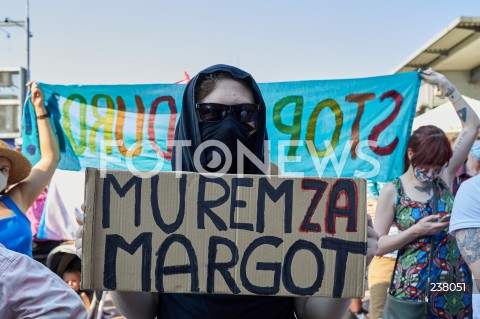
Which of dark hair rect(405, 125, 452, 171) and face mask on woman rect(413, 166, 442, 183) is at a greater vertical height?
dark hair rect(405, 125, 452, 171)

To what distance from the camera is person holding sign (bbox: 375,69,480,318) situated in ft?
8.79

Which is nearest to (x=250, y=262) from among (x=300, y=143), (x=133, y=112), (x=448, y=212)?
(x=448, y=212)

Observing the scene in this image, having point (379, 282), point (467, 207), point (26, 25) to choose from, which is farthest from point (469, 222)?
point (26, 25)

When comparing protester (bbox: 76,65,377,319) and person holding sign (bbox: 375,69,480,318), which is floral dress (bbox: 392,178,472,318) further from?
protester (bbox: 76,65,377,319)

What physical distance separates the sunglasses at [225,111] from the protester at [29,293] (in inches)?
28.0

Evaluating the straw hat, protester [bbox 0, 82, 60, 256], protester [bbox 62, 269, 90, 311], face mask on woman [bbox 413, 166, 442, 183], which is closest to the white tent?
face mask on woman [bbox 413, 166, 442, 183]

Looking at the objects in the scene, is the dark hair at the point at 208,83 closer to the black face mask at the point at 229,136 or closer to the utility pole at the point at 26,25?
the black face mask at the point at 229,136

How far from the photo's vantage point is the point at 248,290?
1.36m

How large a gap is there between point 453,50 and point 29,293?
14411 mm

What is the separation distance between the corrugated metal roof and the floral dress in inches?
381

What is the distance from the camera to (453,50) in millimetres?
13734

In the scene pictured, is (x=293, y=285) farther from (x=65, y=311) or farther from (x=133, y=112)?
(x=133, y=112)

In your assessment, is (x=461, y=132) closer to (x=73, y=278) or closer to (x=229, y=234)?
(x=229, y=234)

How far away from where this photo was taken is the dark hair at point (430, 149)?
2.89 meters
